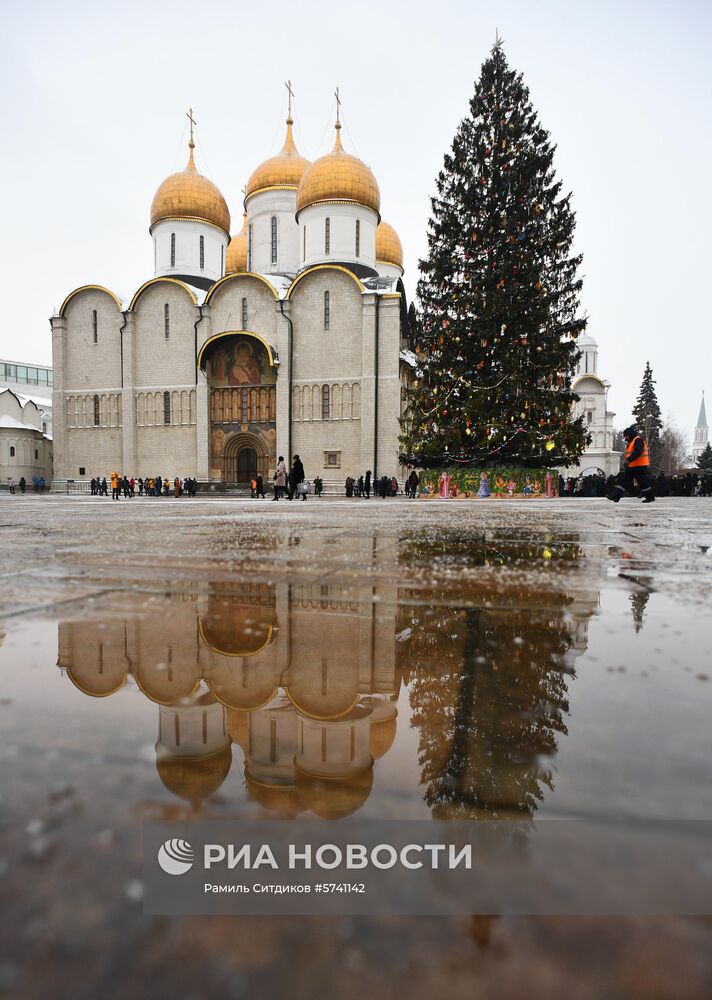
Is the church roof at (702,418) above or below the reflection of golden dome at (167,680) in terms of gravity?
above

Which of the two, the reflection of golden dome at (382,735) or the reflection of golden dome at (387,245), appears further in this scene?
the reflection of golden dome at (387,245)

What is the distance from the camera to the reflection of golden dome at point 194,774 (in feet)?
2.28

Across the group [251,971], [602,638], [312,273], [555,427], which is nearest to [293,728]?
[251,971]

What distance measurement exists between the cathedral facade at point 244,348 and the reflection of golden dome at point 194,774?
2917cm

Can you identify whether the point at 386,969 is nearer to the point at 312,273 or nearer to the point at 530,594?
the point at 530,594

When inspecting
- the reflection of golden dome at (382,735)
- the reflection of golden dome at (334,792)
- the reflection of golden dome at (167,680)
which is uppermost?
the reflection of golden dome at (167,680)

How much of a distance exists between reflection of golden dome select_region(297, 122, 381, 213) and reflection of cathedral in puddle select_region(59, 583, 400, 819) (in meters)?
34.2

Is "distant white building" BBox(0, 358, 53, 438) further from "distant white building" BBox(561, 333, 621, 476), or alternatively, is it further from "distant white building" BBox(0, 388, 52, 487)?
"distant white building" BBox(561, 333, 621, 476)

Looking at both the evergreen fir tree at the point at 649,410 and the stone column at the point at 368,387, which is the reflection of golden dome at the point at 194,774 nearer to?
the stone column at the point at 368,387

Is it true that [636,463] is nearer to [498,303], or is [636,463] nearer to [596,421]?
[498,303]

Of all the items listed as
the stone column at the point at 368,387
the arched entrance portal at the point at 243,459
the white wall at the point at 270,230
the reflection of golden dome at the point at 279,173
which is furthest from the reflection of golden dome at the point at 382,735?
the reflection of golden dome at the point at 279,173

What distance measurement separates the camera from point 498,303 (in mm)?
19750

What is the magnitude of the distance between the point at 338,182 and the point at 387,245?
6.87 metres

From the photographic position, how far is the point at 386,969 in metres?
0.46
